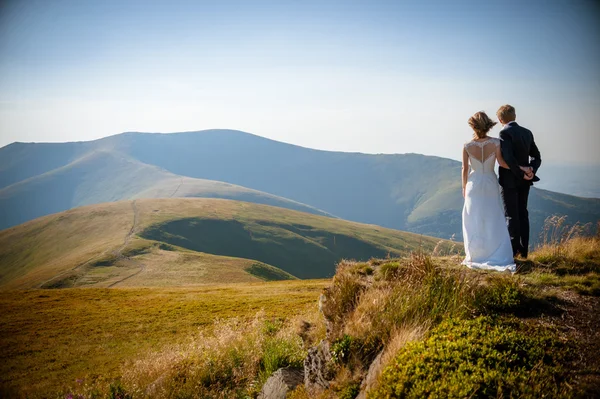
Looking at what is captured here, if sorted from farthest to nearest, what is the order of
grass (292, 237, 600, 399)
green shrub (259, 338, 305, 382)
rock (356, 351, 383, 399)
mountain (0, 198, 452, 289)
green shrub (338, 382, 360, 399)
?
1. mountain (0, 198, 452, 289)
2. green shrub (259, 338, 305, 382)
3. green shrub (338, 382, 360, 399)
4. rock (356, 351, 383, 399)
5. grass (292, 237, 600, 399)

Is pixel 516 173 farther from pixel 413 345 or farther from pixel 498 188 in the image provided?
pixel 413 345

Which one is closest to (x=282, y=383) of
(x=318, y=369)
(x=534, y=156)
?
(x=318, y=369)

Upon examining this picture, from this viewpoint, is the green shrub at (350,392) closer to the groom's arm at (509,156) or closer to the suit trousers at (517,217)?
the suit trousers at (517,217)

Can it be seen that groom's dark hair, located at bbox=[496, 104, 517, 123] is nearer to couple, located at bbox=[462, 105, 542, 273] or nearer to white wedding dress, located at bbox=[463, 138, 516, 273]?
couple, located at bbox=[462, 105, 542, 273]

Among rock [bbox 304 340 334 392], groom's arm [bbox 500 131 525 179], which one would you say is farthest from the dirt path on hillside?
groom's arm [bbox 500 131 525 179]

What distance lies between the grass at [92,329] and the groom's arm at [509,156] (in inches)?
545

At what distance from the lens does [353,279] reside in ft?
35.5

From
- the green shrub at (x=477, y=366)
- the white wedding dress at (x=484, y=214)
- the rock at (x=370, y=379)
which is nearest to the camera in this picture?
the green shrub at (x=477, y=366)

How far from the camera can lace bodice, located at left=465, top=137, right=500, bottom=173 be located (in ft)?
39.2

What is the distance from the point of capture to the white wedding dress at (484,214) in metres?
11.5

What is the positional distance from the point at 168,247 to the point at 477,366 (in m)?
127

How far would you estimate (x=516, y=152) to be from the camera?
469 inches

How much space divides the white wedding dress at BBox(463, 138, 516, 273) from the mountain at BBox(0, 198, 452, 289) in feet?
239

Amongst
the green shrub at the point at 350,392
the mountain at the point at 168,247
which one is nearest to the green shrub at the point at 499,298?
the green shrub at the point at 350,392
